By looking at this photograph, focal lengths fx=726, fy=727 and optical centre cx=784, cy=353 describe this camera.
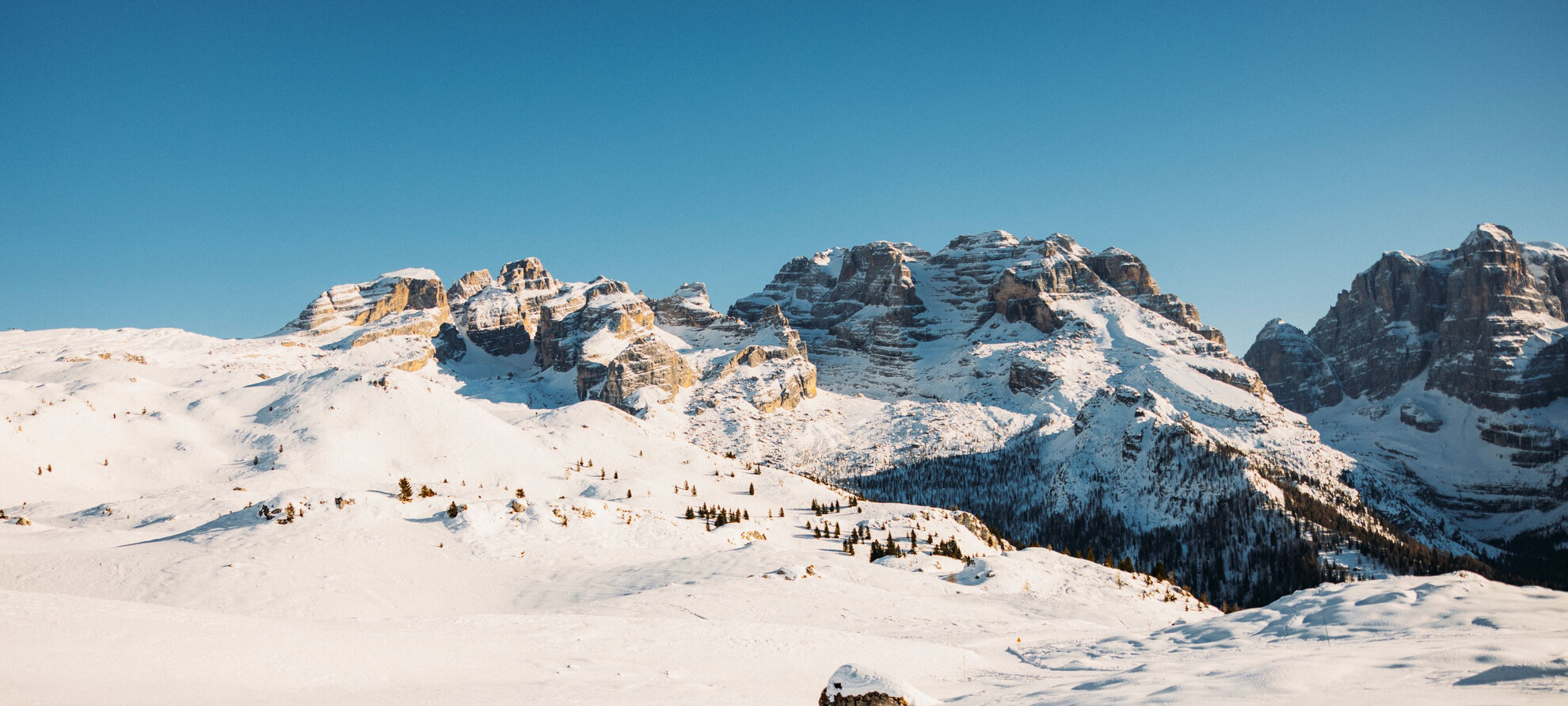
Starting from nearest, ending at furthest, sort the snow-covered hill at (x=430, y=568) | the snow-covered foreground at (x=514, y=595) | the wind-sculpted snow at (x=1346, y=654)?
the wind-sculpted snow at (x=1346, y=654) < the snow-covered foreground at (x=514, y=595) < the snow-covered hill at (x=430, y=568)

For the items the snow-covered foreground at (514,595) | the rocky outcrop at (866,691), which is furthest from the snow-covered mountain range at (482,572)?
the rocky outcrop at (866,691)

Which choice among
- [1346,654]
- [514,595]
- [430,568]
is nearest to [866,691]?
[1346,654]

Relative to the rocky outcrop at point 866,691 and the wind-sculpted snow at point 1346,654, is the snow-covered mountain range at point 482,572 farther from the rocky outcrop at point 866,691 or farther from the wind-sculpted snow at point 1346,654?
the rocky outcrop at point 866,691

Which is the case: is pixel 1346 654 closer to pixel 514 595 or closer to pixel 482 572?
pixel 514 595

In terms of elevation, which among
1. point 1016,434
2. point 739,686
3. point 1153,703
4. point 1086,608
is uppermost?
point 1016,434

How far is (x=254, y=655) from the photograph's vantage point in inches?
437

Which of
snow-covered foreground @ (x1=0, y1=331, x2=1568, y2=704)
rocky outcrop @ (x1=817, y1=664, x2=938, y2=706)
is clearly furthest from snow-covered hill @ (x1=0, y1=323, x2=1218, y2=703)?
rocky outcrop @ (x1=817, y1=664, x2=938, y2=706)

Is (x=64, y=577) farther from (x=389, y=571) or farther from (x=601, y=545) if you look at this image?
(x=601, y=545)

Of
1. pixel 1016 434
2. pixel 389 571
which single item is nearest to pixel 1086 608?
pixel 389 571

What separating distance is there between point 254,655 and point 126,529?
26223 millimetres

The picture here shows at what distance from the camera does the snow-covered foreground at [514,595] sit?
10.4 metres

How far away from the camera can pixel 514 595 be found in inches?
1035

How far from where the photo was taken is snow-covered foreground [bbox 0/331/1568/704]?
10445 millimetres

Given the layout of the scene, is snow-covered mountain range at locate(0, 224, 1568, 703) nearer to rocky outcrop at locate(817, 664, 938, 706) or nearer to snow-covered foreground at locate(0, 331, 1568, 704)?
snow-covered foreground at locate(0, 331, 1568, 704)
